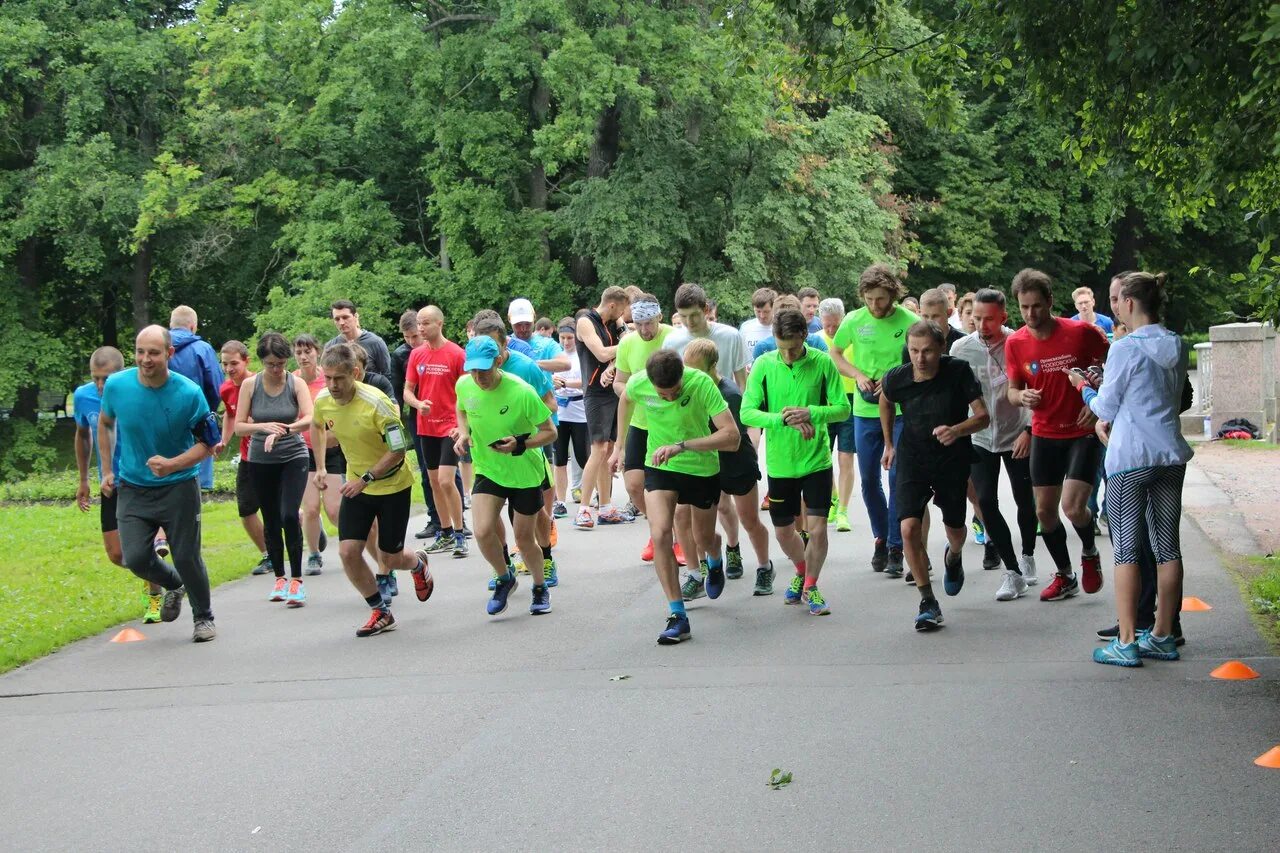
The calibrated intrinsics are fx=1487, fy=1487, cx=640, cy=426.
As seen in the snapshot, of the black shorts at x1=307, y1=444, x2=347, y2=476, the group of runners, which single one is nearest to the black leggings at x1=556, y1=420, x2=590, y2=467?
the black shorts at x1=307, y1=444, x2=347, y2=476

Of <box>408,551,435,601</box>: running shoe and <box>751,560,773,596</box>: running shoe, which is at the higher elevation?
<box>408,551,435,601</box>: running shoe

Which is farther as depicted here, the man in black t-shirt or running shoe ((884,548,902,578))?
running shoe ((884,548,902,578))

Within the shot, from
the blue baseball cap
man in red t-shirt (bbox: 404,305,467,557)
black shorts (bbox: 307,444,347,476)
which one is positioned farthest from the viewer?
black shorts (bbox: 307,444,347,476)

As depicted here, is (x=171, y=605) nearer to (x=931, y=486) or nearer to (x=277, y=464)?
(x=277, y=464)

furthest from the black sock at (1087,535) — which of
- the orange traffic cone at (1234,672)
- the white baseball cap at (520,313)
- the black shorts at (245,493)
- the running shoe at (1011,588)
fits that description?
the black shorts at (245,493)

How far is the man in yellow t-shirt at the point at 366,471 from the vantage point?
9.27 m

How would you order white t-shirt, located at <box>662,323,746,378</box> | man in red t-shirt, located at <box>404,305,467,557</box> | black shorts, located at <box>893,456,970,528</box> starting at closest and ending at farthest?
1. black shorts, located at <box>893,456,970,528</box>
2. white t-shirt, located at <box>662,323,746,378</box>
3. man in red t-shirt, located at <box>404,305,467,557</box>

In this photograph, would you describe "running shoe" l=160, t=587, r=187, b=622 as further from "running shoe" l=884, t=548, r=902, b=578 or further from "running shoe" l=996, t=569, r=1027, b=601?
"running shoe" l=996, t=569, r=1027, b=601

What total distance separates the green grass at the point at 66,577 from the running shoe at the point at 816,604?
4752 millimetres

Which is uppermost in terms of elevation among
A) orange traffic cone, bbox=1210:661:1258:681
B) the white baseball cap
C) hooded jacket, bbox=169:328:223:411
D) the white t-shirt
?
the white baseball cap

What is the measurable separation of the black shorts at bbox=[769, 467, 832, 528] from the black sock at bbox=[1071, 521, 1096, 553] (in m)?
1.53

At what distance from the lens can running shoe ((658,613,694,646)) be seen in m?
8.62

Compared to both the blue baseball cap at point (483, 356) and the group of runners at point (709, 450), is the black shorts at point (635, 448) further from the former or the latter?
the blue baseball cap at point (483, 356)

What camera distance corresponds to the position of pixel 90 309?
141 feet
